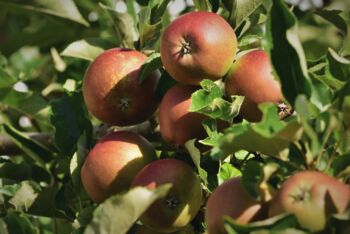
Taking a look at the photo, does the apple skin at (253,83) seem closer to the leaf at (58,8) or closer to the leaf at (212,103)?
the leaf at (212,103)

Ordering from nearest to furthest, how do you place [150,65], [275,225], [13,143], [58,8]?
[275,225] → [150,65] → [13,143] → [58,8]

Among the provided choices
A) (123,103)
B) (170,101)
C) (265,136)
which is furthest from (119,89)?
(265,136)

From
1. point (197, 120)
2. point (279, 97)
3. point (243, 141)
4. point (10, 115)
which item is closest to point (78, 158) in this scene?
point (197, 120)

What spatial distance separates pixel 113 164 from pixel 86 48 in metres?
0.51

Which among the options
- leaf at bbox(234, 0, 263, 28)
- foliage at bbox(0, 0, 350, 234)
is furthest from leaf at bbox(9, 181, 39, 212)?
leaf at bbox(234, 0, 263, 28)

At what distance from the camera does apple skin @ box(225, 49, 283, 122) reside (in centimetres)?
156

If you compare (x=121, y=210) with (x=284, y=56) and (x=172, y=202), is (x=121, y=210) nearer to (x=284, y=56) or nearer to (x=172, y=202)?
(x=172, y=202)

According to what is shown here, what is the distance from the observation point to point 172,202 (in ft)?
4.84

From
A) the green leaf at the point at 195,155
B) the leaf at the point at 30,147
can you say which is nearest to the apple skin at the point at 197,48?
the green leaf at the point at 195,155

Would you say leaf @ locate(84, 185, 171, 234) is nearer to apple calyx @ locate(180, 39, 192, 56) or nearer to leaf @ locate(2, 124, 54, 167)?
apple calyx @ locate(180, 39, 192, 56)

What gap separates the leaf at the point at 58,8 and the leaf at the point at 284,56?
1125 millimetres

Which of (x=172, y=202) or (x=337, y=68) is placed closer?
(x=172, y=202)

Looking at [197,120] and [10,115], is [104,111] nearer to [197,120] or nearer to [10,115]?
[197,120]

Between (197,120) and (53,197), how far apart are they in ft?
1.48
